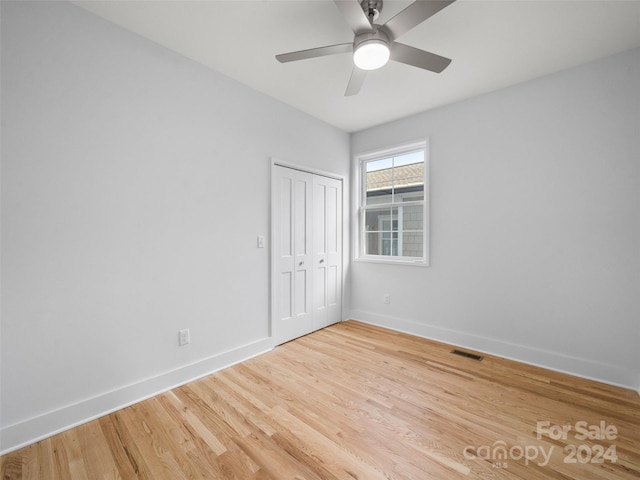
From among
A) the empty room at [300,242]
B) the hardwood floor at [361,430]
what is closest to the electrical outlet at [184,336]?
the empty room at [300,242]

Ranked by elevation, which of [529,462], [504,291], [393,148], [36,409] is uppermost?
[393,148]

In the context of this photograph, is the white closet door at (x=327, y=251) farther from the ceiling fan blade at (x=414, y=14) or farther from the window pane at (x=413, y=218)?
the ceiling fan blade at (x=414, y=14)

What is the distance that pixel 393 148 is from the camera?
365 centimetres

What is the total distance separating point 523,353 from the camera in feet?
8.93

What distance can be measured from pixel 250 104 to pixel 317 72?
2.46 ft

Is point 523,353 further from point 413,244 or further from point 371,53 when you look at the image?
point 371,53

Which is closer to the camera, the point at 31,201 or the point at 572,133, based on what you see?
the point at 31,201

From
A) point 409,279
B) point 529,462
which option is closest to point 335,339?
point 409,279

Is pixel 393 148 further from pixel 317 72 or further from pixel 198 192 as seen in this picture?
pixel 198 192

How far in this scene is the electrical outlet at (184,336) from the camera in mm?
2328

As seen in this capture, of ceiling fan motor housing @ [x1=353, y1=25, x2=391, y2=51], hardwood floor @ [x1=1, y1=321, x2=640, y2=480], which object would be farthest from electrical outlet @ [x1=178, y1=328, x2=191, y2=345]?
ceiling fan motor housing @ [x1=353, y1=25, x2=391, y2=51]

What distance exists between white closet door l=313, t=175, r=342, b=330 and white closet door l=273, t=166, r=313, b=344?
0.38 feet

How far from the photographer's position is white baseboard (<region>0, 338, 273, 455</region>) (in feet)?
5.32

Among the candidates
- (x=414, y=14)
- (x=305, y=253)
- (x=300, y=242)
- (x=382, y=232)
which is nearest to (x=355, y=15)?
(x=414, y=14)
